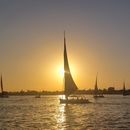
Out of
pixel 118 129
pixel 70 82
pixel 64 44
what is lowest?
pixel 118 129

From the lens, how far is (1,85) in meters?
198

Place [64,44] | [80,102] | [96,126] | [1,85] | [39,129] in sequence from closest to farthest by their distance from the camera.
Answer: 1. [39,129]
2. [96,126]
3. [64,44]
4. [80,102]
5. [1,85]

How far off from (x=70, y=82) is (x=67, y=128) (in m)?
54.4

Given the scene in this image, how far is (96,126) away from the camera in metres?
55.8

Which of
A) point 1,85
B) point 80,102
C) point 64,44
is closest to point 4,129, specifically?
point 64,44

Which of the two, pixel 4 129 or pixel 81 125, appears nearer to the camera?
pixel 4 129

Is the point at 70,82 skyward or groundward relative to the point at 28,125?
skyward

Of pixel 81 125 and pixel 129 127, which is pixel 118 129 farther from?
pixel 81 125

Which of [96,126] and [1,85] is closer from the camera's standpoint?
[96,126]

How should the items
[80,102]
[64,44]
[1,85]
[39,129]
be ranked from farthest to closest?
[1,85], [80,102], [64,44], [39,129]

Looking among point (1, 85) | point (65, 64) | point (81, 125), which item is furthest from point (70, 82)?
point (1, 85)

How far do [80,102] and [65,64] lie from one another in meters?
12.2

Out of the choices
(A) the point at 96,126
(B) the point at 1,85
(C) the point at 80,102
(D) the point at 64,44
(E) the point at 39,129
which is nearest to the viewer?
(E) the point at 39,129

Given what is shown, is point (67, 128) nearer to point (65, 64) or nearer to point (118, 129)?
point (118, 129)
